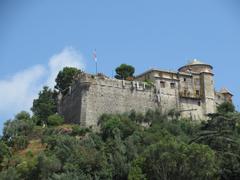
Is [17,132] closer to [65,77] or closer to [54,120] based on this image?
[54,120]

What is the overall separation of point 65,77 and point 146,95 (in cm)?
1082

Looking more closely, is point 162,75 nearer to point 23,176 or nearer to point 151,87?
point 151,87

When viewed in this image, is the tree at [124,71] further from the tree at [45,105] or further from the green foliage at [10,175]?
the green foliage at [10,175]

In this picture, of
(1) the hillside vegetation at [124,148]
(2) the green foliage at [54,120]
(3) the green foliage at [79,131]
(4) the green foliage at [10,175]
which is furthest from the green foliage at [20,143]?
(4) the green foliage at [10,175]

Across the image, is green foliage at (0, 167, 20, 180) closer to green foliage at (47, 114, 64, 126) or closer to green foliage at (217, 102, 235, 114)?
green foliage at (47, 114, 64, 126)

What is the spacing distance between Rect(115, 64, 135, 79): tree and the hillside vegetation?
6.96 m

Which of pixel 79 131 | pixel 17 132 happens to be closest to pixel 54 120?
pixel 17 132

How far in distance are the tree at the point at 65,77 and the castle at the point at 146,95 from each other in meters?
2.85

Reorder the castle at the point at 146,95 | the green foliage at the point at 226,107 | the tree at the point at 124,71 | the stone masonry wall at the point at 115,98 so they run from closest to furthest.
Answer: the stone masonry wall at the point at 115,98
the castle at the point at 146,95
the green foliage at the point at 226,107
the tree at the point at 124,71

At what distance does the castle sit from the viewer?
58594 millimetres

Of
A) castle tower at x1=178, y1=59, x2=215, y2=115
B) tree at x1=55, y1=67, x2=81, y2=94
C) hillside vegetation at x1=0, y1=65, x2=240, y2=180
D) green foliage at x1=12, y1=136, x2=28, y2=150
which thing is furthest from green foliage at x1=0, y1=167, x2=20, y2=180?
castle tower at x1=178, y1=59, x2=215, y2=115

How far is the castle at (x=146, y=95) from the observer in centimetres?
5859

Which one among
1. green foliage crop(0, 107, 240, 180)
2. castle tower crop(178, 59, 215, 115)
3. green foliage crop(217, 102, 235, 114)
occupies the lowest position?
green foliage crop(0, 107, 240, 180)

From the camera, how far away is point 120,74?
2569 inches
